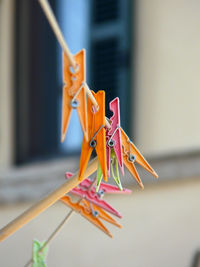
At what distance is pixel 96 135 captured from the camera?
65 centimetres

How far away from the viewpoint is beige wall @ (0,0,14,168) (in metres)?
2.29

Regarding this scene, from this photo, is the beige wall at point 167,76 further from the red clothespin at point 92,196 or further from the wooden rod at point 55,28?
the wooden rod at point 55,28

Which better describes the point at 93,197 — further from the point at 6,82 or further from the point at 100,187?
the point at 6,82

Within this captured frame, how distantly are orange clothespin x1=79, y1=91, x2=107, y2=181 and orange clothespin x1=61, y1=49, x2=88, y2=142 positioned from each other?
0.03 meters

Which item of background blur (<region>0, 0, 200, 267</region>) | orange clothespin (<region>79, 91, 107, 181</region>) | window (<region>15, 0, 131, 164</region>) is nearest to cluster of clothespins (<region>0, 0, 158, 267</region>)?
orange clothespin (<region>79, 91, 107, 181</region>)

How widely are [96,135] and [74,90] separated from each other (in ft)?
0.18

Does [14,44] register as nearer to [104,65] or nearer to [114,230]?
[104,65]

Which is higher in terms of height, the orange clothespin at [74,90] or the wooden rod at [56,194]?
the orange clothespin at [74,90]

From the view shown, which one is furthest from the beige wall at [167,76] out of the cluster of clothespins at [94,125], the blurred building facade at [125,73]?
the cluster of clothespins at [94,125]

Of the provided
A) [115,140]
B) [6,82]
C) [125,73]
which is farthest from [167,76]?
[115,140]

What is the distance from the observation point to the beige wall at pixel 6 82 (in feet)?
7.51

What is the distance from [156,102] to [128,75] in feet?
0.52

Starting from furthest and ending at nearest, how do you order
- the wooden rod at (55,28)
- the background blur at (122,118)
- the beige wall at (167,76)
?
the beige wall at (167,76), the background blur at (122,118), the wooden rod at (55,28)

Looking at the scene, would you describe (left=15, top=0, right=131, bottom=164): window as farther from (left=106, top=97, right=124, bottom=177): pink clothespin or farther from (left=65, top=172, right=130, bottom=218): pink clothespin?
(left=106, top=97, right=124, bottom=177): pink clothespin
